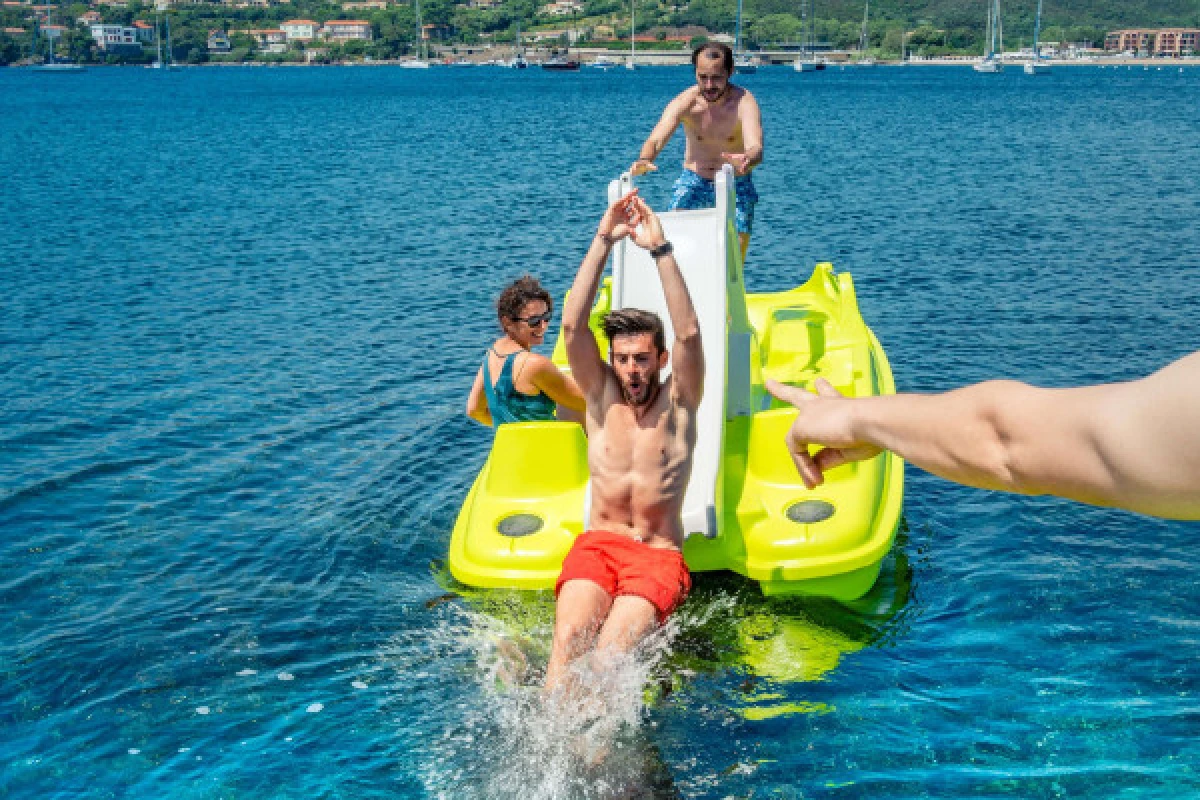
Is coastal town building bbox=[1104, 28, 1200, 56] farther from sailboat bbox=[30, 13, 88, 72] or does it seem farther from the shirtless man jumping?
the shirtless man jumping

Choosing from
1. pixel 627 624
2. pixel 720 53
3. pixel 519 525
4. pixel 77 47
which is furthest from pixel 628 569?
pixel 77 47

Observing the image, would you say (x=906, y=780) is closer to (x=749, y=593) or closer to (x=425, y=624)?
(x=749, y=593)

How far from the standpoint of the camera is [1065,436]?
4.42ft

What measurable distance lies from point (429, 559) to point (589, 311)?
2441mm

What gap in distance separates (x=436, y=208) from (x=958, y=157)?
1790 centimetres

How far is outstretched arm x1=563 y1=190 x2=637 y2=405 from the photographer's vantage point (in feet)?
18.2

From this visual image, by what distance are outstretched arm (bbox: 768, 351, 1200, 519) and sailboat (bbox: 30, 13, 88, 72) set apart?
18185 cm

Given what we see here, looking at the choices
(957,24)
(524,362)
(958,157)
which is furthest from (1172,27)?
(524,362)

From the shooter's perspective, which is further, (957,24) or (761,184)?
(957,24)

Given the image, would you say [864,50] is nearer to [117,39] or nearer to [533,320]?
[117,39]

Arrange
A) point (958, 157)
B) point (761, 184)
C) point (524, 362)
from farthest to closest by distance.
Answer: point (958, 157) → point (761, 184) → point (524, 362)

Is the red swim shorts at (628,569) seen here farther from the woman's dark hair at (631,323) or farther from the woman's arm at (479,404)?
the woman's arm at (479,404)

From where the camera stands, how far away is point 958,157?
3591cm

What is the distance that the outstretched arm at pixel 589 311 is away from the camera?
5559mm
